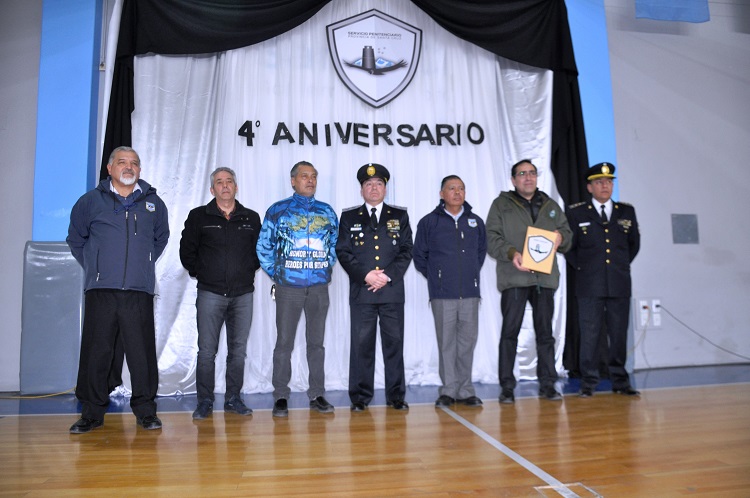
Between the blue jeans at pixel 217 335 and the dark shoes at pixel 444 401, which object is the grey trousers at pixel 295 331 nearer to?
the blue jeans at pixel 217 335

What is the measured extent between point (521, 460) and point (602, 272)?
203cm

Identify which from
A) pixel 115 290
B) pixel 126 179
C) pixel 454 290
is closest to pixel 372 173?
pixel 454 290

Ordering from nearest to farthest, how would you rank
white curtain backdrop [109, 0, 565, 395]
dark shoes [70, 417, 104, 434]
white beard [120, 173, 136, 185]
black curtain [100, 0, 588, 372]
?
1. dark shoes [70, 417, 104, 434]
2. white beard [120, 173, 136, 185]
3. black curtain [100, 0, 588, 372]
4. white curtain backdrop [109, 0, 565, 395]

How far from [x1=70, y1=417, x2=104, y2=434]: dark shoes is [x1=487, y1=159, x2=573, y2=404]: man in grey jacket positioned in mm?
2437

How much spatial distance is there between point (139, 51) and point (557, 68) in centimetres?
341

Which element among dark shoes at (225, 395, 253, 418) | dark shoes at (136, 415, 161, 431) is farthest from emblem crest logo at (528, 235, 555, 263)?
dark shoes at (136, 415, 161, 431)

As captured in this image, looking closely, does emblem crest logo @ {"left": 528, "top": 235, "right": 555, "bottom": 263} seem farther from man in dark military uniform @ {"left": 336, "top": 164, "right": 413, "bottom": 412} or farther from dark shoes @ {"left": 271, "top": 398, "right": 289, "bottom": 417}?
dark shoes @ {"left": 271, "top": 398, "right": 289, "bottom": 417}

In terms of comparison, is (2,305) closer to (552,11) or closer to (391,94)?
(391,94)

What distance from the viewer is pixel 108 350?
2982 millimetres

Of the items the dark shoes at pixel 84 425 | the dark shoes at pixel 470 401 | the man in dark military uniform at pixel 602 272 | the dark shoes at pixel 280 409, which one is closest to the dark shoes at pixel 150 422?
the dark shoes at pixel 84 425

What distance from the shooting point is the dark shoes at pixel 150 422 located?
9.67ft

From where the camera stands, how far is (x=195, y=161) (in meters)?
4.30

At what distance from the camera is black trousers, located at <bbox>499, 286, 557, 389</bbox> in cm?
366

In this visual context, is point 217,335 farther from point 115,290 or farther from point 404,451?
point 404,451
